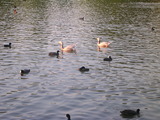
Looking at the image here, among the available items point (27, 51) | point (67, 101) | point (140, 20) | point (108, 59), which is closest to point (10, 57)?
point (27, 51)

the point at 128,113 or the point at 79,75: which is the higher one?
the point at 79,75

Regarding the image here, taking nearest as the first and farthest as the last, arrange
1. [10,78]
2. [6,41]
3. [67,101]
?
[67,101]
[10,78]
[6,41]

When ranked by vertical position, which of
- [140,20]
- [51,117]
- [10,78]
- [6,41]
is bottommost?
[51,117]

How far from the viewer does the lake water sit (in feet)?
62.8

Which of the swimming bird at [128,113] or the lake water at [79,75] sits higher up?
the lake water at [79,75]

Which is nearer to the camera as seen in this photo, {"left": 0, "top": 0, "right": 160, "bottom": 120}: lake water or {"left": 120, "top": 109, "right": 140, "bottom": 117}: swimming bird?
{"left": 120, "top": 109, "right": 140, "bottom": 117}: swimming bird

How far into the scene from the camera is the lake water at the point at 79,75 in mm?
19156

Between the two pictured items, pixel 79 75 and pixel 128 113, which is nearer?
pixel 128 113

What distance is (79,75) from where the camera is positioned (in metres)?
26.4

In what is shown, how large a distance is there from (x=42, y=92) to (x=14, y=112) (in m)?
3.85

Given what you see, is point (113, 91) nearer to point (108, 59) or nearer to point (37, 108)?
point (37, 108)

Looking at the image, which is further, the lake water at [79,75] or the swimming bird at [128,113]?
the lake water at [79,75]

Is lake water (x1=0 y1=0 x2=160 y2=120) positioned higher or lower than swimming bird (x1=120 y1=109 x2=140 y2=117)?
higher

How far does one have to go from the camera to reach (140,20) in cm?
6291
